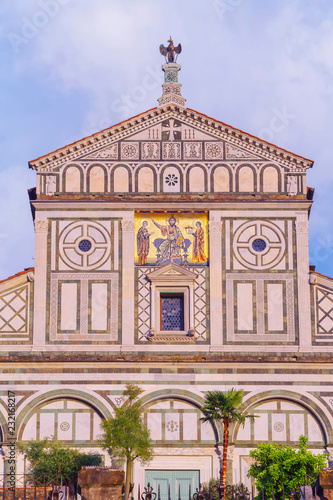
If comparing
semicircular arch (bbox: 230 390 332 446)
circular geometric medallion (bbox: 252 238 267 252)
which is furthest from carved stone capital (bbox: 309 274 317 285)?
semicircular arch (bbox: 230 390 332 446)

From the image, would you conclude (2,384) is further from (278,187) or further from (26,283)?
(278,187)

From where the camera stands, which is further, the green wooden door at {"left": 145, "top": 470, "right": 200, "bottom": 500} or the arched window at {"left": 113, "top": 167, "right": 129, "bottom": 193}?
the arched window at {"left": 113, "top": 167, "right": 129, "bottom": 193}

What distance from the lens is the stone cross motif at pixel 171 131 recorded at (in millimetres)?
36938

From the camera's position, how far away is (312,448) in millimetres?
33812

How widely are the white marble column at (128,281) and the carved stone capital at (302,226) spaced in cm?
568

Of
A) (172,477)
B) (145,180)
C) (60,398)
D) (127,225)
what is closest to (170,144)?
(145,180)

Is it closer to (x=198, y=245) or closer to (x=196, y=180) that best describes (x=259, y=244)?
(x=198, y=245)

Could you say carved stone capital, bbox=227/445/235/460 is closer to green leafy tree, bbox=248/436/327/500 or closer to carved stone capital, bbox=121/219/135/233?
green leafy tree, bbox=248/436/327/500

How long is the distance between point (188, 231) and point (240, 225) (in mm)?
1804

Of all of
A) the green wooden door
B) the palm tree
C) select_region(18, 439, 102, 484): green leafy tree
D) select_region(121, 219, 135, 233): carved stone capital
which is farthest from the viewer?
select_region(121, 219, 135, 233): carved stone capital

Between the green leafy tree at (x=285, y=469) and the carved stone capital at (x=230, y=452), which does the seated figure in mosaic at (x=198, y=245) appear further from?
the green leafy tree at (x=285, y=469)

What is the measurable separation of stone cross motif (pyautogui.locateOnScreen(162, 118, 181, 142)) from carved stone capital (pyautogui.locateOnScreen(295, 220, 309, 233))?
5229 mm

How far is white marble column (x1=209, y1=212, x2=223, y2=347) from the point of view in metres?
34.9

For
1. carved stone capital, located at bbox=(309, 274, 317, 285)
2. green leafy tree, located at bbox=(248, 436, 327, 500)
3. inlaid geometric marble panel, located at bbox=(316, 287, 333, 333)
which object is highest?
carved stone capital, located at bbox=(309, 274, 317, 285)
